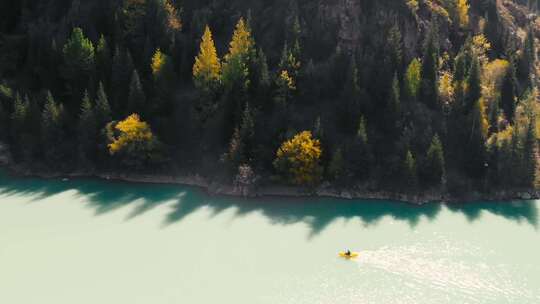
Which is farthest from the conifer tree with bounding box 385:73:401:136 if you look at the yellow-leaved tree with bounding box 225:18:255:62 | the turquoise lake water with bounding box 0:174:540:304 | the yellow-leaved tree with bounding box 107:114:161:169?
the yellow-leaved tree with bounding box 107:114:161:169

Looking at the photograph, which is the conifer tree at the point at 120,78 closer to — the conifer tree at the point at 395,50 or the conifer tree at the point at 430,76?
the conifer tree at the point at 395,50

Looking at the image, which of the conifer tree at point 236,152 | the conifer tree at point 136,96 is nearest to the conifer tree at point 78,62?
the conifer tree at point 136,96

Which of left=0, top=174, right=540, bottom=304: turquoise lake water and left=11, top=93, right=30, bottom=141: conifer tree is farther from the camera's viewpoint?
left=11, top=93, right=30, bottom=141: conifer tree

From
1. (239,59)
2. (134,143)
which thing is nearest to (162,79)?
(134,143)

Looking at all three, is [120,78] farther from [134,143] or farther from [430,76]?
[430,76]

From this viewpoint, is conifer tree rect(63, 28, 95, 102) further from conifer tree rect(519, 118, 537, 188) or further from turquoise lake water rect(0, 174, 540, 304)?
conifer tree rect(519, 118, 537, 188)

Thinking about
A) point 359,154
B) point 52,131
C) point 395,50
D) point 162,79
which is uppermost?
point 395,50
